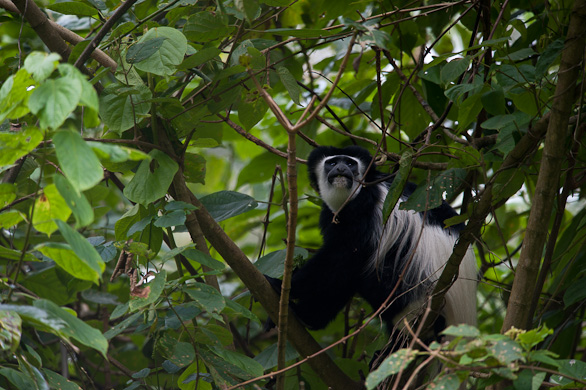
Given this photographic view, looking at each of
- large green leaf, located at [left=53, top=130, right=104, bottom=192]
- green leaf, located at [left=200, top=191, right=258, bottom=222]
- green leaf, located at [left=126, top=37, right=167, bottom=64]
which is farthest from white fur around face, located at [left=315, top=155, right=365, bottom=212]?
large green leaf, located at [left=53, top=130, right=104, bottom=192]

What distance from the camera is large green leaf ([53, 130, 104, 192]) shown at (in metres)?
0.88

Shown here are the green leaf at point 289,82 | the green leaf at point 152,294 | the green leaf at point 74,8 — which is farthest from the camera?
the green leaf at point 289,82

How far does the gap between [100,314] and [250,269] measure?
148cm

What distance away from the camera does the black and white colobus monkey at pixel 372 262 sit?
101 inches

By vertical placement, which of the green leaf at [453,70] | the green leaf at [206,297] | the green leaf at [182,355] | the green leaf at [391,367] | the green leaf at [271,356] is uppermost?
the green leaf at [453,70]

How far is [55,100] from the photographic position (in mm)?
910

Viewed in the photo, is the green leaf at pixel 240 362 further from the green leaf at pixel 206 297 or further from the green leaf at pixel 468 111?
the green leaf at pixel 468 111

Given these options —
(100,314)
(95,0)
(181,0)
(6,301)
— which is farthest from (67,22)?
(6,301)

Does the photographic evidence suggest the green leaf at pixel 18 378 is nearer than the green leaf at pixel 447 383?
No

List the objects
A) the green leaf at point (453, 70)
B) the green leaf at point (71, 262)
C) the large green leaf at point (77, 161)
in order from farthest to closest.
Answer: the green leaf at point (453, 70)
the green leaf at point (71, 262)
the large green leaf at point (77, 161)

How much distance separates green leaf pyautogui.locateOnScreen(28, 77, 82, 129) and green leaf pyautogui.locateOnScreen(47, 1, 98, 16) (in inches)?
40.7

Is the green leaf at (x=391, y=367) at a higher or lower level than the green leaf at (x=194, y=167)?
lower

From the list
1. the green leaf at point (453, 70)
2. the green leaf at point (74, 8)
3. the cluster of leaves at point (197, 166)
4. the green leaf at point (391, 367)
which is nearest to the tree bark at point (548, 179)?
the cluster of leaves at point (197, 166)

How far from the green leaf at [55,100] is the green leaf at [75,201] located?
99 mm
